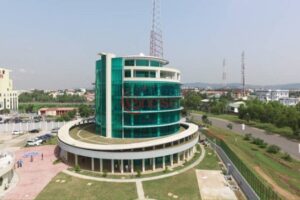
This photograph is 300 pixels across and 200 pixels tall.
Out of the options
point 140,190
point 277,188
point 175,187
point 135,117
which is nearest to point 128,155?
point 140,190

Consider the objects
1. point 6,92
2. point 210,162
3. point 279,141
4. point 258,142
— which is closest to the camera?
point 210,162

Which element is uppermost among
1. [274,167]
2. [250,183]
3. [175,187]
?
[250,183]

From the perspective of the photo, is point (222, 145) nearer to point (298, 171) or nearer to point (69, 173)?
point (298, 171)

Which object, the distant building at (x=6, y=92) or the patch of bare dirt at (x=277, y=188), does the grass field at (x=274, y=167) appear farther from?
the distant building at (x=6, y=92)

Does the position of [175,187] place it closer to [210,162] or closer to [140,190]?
[140,190]

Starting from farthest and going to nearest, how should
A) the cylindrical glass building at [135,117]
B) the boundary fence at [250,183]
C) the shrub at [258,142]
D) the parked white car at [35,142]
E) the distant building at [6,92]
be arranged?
the distant building at [6,92], the shrub at [258,142], the parked white car at [35,142], the cylindrical glass building at [135,117], the boundary fence at [250,183]

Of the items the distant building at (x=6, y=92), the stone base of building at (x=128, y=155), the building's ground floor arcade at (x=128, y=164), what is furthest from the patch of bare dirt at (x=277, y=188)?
the distant building at (x=6, y=92)

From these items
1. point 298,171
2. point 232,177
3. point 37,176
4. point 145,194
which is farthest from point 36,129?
point 298,171
